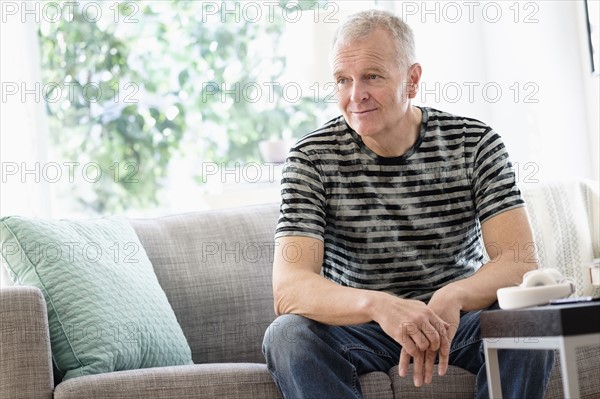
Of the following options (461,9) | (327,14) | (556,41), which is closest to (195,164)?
(327,14)

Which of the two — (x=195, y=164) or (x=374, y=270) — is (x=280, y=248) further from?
(x=195, y=164)

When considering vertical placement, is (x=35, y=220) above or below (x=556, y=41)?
below

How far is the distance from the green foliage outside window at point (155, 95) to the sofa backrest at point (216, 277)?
1.20 m

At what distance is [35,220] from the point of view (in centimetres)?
229

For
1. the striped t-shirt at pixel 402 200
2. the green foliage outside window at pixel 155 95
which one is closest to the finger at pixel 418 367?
the striped t-shirt at pixel 402 200

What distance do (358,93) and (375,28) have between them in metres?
0.17

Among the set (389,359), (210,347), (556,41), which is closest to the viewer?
(389,359)

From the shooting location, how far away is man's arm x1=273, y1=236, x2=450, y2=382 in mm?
1729

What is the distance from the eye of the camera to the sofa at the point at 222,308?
1.90 meters

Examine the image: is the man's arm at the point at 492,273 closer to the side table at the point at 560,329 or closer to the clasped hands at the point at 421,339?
the clasped hands at the point at 421,339

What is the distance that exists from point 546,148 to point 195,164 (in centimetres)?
147

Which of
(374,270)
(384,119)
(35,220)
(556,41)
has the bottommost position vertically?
(374,270)

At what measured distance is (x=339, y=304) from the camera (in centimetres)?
188

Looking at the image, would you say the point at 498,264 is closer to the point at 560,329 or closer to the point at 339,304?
the point at 339,304
